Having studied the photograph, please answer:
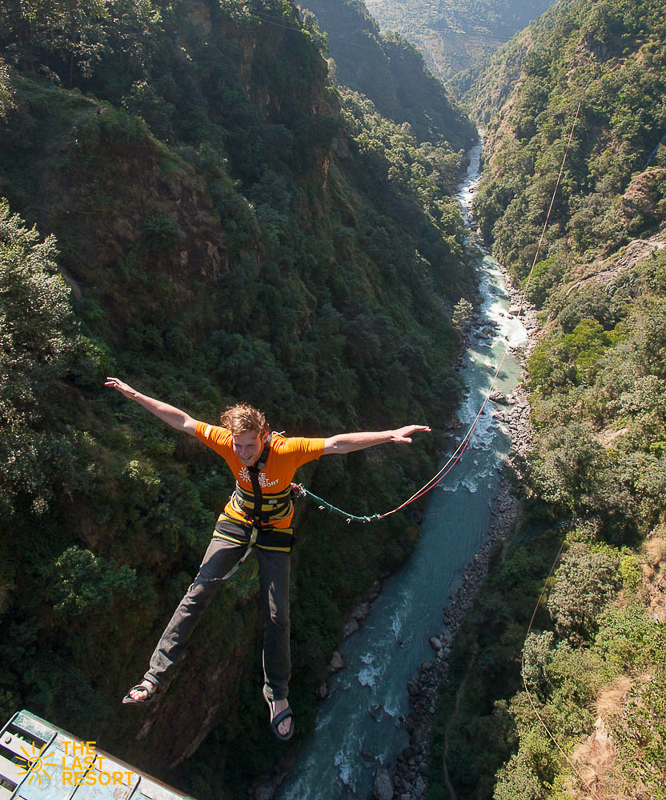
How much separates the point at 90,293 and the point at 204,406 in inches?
178

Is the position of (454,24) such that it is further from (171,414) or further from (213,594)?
(213,594)

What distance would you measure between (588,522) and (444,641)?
265 inches

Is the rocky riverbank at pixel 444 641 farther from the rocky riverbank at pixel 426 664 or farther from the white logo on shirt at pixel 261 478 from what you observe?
the white logo on shirt at pixel 261 478

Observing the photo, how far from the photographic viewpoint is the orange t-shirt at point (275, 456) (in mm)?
4219

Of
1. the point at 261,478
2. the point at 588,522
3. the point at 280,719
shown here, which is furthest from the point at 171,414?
the point at 588,522

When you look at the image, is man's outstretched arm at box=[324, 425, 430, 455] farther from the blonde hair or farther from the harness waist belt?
the harness waist belt

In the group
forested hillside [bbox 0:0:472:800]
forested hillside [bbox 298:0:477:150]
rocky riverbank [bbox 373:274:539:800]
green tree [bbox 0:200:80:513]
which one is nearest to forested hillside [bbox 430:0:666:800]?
rocky riverbank [bbox 373:274:539:800]

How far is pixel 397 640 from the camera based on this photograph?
56.2ft

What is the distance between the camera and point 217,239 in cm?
1766

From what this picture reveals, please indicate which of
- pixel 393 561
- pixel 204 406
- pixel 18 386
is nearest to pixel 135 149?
pixel 204 406

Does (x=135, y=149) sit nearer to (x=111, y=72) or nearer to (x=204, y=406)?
(x=111, y=72)

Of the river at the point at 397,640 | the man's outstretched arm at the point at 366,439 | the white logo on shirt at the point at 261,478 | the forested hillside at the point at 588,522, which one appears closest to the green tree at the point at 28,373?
the white logo on shirt at the point at 261,478

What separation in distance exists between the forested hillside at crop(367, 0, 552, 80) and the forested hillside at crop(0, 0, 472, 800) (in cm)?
11837

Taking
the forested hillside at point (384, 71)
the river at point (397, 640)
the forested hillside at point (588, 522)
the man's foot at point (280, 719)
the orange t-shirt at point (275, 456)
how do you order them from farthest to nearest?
the forested hillside at point (384, 71), the river at point (397, 640), the forested hillside at point (588, 522), the man's foot at point (280, 719), the orange t-shirt at point (275, 456)
